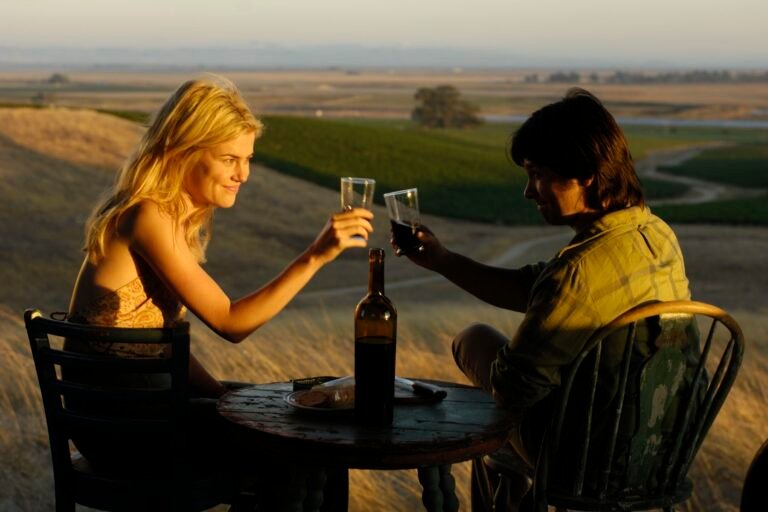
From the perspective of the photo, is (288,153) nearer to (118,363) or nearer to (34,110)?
(34,110)

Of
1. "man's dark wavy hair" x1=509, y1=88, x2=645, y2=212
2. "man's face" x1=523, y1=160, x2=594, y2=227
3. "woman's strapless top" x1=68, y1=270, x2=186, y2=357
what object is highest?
"man's dark wavy hair" x1=509, y1=88, x2=645, y2=212

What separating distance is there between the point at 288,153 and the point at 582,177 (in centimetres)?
3685

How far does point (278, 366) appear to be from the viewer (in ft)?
22.5

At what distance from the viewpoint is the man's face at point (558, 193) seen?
358 cm

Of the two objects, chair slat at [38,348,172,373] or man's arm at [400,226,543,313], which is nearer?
chair slat at [38,348,172,373]

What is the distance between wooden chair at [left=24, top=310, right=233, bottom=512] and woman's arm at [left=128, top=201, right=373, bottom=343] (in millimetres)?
212

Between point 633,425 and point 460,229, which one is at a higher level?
point 633,425

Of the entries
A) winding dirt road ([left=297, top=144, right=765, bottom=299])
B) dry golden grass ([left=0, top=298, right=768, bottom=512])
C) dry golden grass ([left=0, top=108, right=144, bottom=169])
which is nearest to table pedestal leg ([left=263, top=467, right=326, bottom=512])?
dry golden grass ([left=0, top=298, right=768, bottom=512])

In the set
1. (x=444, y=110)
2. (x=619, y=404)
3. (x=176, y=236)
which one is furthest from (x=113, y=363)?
(x=444, y=110)

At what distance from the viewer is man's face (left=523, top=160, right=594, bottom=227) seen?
11.8 ft

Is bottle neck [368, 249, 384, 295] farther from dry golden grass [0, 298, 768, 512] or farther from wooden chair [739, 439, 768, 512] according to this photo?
dry golden grass [0, 298, 768, 512]

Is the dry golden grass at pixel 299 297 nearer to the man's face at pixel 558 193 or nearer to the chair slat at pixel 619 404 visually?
the chair slat at pixel 619 404

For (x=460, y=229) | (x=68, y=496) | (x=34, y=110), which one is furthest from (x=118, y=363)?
(x=34, y=110)

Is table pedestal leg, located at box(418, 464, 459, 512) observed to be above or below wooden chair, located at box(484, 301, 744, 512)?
below
